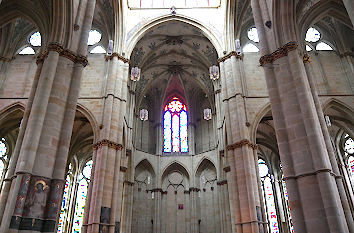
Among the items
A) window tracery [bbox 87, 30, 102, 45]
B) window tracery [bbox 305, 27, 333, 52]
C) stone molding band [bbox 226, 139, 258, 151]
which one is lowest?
stone molding band [bbox 226, 139, 258, 151]

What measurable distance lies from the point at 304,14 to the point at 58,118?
11.6 meters

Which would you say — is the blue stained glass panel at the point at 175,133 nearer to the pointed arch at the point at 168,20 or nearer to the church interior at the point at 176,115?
the church interior at the point at 176,115

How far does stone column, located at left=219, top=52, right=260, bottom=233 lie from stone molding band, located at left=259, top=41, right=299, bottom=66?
262 inches

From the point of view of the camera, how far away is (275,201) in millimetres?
25266

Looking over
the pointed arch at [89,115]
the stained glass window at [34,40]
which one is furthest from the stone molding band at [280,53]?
the stained glass window at [34,40]

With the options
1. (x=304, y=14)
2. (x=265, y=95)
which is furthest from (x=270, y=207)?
(x=304, y=14)

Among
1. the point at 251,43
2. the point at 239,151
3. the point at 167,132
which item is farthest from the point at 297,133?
the point at 167,132

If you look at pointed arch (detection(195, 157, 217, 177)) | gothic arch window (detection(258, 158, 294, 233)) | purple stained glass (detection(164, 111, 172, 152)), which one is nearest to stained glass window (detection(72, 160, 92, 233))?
purple stained glass (detection(164, 111, 172, 152))

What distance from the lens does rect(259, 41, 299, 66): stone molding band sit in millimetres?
11164

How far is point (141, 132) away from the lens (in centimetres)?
2922

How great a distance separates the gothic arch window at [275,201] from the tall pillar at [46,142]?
17174mm

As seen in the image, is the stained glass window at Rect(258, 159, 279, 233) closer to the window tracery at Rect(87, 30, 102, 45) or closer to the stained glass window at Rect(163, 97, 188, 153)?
the stained glass window at Rect(163, 97, 188, 153)

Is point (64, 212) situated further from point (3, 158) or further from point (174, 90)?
point (174, 90)

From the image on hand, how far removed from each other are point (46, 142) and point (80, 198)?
58.4ft
